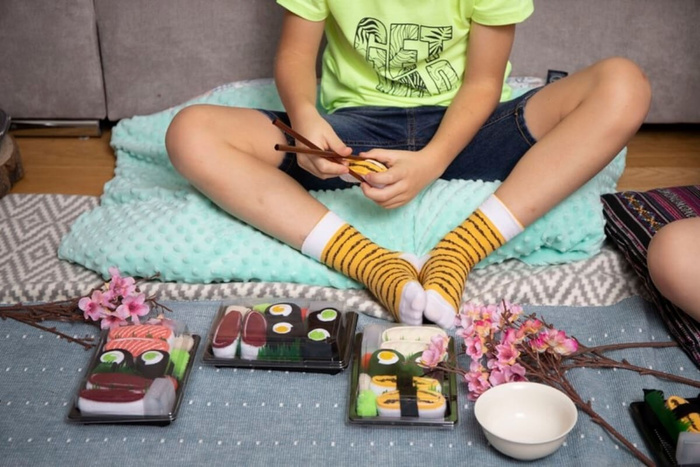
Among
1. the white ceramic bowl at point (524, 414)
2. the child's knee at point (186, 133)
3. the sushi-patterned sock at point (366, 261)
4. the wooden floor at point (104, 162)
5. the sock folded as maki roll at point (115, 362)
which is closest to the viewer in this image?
the white ceramic bowl at point (524, 414)

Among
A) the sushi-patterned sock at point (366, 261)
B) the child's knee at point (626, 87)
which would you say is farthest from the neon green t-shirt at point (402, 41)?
the sushi-patterned sock at point (366, 261)

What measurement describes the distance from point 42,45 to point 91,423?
3.36 feet

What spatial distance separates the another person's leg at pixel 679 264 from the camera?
1.12 m

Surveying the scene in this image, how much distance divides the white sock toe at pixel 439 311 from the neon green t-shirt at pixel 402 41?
0.38 meters

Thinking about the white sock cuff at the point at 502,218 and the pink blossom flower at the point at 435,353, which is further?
the white sock cuff at the point at 502,218

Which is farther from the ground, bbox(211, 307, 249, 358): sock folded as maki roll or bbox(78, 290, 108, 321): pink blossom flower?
bbox(211, 307, 249, 358): sock folded as maki roll

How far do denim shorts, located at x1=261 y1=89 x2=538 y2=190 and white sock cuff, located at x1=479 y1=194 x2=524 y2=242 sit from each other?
11 cm

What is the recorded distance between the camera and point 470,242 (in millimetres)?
1289

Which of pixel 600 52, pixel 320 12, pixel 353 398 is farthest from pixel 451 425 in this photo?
pixel 600 52

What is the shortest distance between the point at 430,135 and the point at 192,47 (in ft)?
2.21

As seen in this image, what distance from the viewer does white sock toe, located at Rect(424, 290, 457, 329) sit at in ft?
3.91

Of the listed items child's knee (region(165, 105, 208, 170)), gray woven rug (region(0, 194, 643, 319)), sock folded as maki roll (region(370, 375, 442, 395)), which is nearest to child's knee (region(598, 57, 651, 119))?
gray woven rug (region(0, 194, 643, 319))

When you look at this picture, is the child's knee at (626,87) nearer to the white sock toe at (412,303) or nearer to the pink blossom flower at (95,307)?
the white sock toe at (412,303)

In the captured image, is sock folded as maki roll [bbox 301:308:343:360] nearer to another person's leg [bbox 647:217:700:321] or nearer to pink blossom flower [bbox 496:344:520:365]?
pink blossom flower [bbox 496:344:520:365]
